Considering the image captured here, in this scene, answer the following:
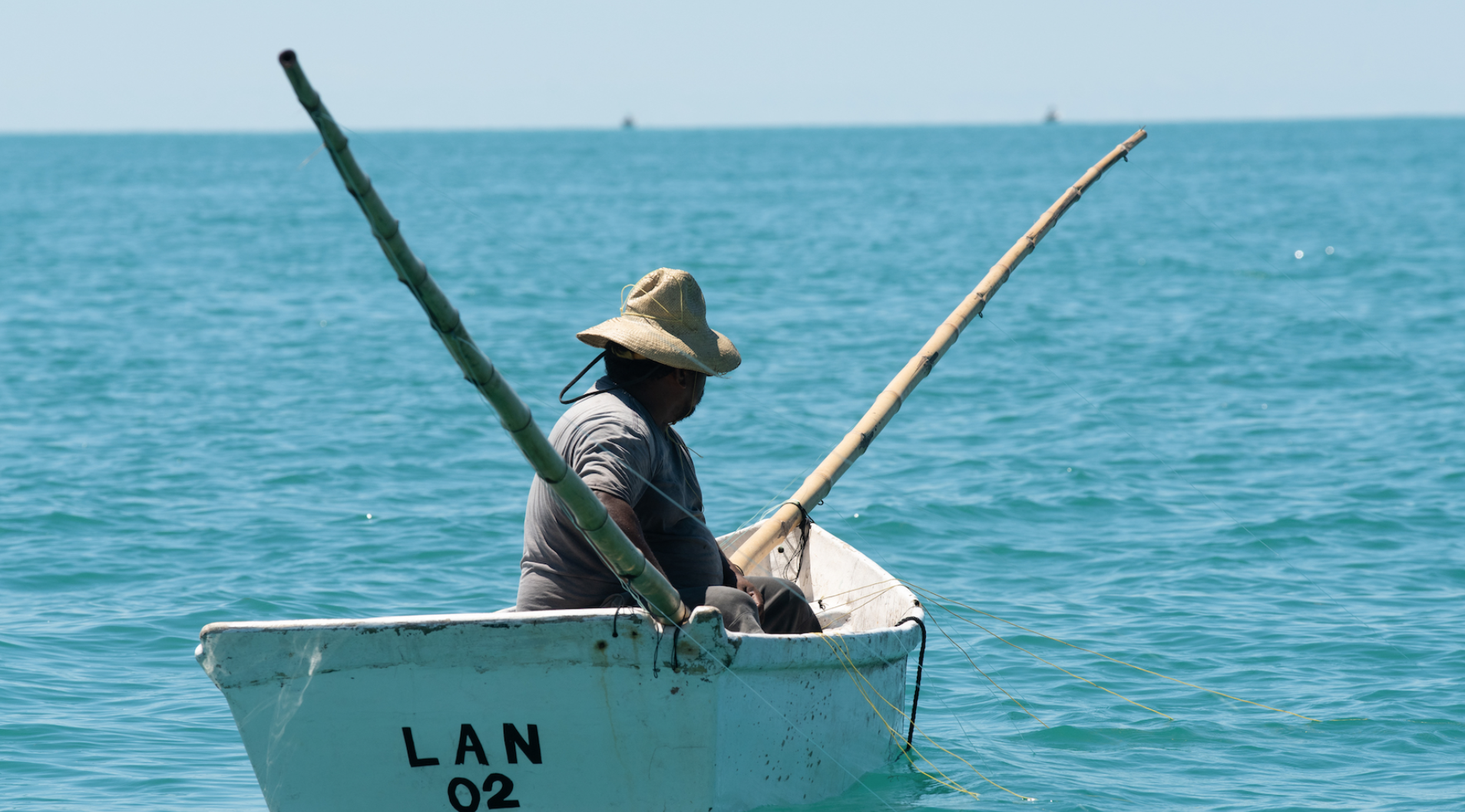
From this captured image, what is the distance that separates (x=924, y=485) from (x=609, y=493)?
7252 mm

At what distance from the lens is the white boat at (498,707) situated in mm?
3916

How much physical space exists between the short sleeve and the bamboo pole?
0.83 feet

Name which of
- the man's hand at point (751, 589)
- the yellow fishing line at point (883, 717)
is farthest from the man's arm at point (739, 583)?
the yellow fishing line at point (883, 717)

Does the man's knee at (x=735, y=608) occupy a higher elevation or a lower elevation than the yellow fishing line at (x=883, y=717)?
higher

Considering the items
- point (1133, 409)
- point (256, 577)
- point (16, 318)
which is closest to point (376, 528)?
point (256, 577)

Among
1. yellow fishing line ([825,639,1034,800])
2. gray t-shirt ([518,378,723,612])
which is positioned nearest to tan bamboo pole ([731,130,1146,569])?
yellow fishing line ([825,639,1034,800])

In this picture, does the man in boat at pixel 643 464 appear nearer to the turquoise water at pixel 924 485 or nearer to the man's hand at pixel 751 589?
the man's hand at pixel 751 589

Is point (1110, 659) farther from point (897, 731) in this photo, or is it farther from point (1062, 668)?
point (897, 731)

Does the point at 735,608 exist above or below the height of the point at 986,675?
above

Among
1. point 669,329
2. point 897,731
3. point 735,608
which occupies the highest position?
point 669,329

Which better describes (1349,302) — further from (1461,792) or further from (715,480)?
(1461,792)

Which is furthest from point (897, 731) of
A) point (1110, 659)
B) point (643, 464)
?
point (1110, 659)

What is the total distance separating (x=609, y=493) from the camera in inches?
162

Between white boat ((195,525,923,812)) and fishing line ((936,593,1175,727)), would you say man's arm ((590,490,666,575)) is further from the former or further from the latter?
fishing line ((936,593,1175,727))
